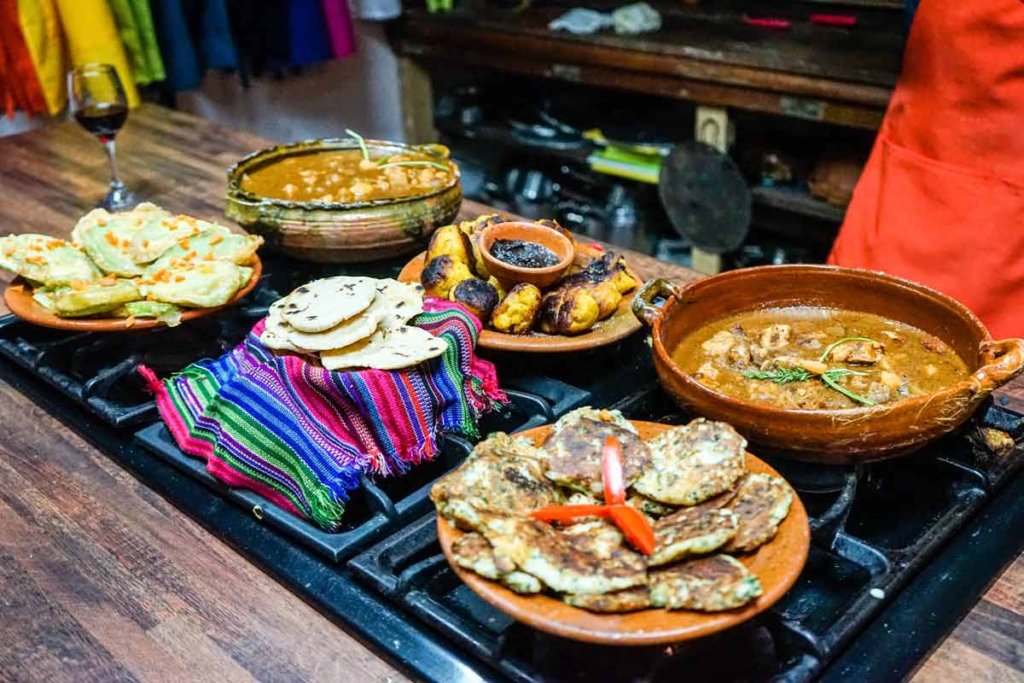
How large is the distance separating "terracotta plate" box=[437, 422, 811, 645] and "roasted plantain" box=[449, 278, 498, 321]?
0.54 metres

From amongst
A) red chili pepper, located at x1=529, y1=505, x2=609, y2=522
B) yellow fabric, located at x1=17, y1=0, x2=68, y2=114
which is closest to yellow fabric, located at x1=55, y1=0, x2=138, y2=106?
yellow fabric, located at x1=17, y1=0, x2=68, y2=114

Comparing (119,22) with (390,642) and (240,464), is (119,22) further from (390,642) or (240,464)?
(390,642)

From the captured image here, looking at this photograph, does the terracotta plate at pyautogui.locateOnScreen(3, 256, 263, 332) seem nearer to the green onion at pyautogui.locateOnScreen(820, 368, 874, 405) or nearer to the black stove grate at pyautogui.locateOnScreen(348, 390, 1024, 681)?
the black stove grate at pyautogui.locateOnScreen(348, 390, 1024, 681)

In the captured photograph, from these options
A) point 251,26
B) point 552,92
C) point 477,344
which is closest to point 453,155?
point 552,92

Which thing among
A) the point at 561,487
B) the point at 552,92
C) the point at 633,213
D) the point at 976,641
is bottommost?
the point at 633,213

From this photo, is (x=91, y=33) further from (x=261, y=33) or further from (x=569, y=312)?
(x=569, y=312)

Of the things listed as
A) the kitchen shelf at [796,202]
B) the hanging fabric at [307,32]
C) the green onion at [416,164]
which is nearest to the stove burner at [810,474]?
the green onion at [416,164]

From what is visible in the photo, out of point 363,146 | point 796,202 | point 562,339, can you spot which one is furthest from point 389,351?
point 796,202

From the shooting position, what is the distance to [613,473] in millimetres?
926

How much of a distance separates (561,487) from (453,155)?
421 centimetres

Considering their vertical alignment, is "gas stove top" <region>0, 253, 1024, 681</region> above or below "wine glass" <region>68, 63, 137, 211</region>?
below

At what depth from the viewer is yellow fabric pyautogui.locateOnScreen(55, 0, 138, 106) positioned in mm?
3115

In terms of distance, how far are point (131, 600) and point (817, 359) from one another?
3.01 ft

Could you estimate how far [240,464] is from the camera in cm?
112
